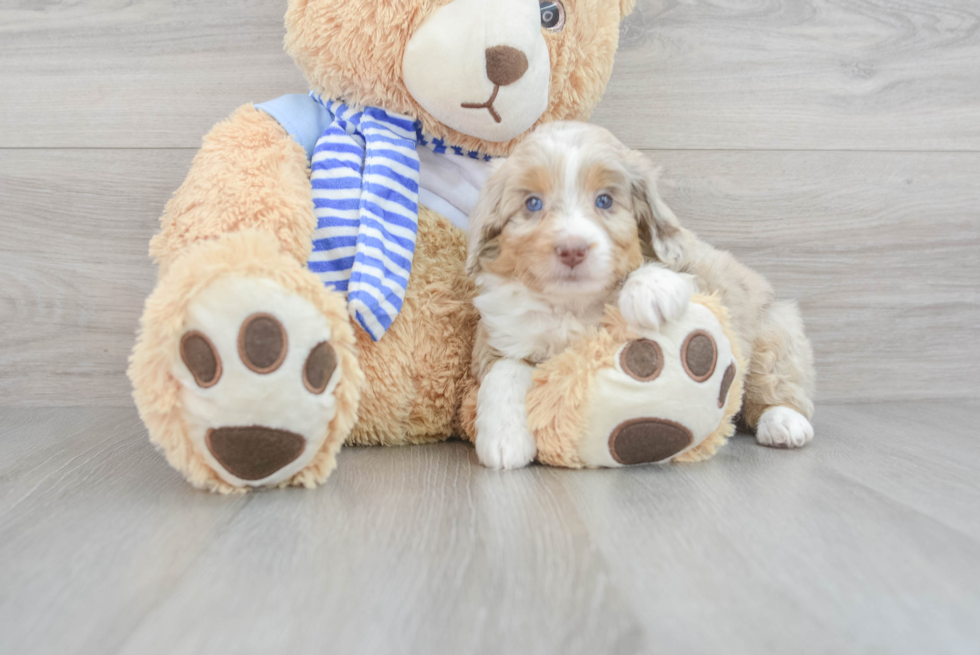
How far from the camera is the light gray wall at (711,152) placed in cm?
182

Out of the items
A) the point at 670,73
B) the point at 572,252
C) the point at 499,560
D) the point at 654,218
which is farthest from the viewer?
the point at 670,73

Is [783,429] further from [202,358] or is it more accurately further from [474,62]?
[202,358]

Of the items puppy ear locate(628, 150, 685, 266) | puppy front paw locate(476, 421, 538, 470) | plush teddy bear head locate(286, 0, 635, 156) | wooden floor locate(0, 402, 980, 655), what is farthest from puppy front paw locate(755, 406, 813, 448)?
plush teddy bear head locate(286, 0, 635, 156)

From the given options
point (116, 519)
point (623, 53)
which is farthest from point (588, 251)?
point (623, 53)

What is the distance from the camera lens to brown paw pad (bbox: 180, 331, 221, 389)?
1009 millimetres

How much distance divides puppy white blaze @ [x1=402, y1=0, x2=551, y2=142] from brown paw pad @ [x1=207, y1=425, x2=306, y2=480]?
687 mm

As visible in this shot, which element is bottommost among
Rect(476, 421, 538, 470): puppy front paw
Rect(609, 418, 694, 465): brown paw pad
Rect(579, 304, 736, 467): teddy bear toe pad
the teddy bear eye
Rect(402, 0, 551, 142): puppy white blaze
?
Rect(476, 421, 538, 470): puppy front paw

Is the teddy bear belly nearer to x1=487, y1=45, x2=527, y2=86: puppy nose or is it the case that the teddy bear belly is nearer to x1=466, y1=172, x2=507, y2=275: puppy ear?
x1=466, y1=172, x2=507, y2=275: puppy ear

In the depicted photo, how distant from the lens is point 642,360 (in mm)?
1183

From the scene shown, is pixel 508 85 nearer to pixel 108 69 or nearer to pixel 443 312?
pixel 443 312

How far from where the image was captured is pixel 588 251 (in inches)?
46.1

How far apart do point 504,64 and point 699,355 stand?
62 centimetres

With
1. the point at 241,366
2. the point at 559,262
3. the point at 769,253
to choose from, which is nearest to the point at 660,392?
the point at 559,262

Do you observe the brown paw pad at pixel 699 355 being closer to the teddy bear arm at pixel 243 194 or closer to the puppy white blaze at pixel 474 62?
the puppy white blaze at pixel 474 62
